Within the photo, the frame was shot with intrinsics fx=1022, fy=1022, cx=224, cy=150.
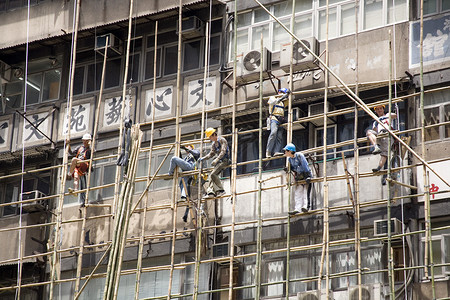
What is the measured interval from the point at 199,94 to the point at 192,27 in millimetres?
1570

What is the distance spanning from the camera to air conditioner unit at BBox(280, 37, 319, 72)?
21016mm

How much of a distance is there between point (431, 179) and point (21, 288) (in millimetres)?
9859

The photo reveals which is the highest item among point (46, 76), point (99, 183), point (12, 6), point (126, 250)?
point (12, 6)

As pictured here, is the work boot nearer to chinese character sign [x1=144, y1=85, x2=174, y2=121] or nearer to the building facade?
the building facade

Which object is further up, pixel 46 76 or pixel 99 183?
pixel 46 76

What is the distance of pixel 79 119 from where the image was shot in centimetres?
2427

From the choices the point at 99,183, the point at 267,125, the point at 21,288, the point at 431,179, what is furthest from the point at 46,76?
the point at 431,179

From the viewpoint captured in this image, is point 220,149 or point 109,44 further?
point 109,44

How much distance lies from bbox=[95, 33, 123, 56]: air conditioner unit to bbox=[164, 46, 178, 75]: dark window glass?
119 centimetres

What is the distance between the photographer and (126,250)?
22047 mm

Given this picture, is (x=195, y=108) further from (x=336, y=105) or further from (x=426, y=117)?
(x=426, y=117)

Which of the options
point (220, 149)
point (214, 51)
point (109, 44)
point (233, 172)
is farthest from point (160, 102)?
point (233, 172)

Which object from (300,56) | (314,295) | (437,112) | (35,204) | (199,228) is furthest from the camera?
(35,204)

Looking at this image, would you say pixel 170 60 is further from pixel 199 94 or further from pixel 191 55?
pixel 199 94
